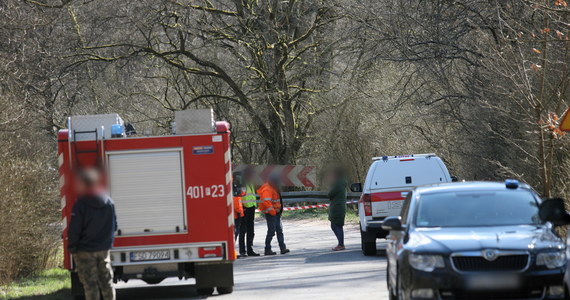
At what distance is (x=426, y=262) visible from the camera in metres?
9.81

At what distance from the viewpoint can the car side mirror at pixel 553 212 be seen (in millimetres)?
10562

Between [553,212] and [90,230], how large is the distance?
17.1ft

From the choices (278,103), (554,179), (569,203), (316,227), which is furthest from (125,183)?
(278,103)

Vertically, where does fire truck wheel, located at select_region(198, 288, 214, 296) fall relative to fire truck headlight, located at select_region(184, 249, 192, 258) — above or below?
below

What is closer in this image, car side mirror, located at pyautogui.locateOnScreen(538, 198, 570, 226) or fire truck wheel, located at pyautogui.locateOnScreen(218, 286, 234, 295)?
car side mirror, located at pyautogui.locateOnScreen(538, 198, 570, 226)

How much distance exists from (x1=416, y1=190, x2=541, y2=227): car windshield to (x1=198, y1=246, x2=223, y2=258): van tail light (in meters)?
3.86

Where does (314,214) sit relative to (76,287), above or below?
above

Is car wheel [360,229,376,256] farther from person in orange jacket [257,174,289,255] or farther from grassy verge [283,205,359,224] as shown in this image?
grassy verge [283,205,359,224]

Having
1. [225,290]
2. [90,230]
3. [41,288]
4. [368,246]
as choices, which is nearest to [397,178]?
[368,246]

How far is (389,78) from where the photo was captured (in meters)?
38.9

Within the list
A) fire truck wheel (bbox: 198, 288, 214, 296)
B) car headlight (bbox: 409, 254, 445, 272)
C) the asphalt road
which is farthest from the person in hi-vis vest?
car headlight (bbox: 409, 254, 445, 272)

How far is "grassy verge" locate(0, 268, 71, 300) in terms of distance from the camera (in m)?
15.1

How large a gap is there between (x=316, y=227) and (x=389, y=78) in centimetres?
859

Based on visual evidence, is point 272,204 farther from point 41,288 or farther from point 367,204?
point 41,288
